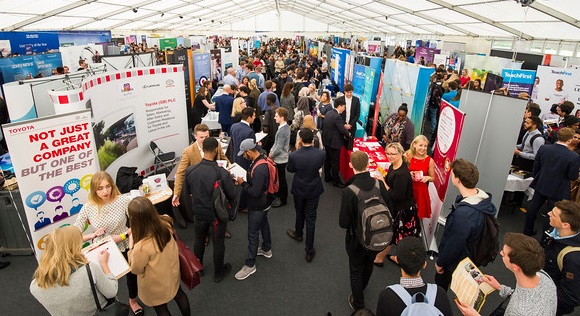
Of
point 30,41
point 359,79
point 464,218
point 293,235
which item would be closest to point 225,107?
point 293,235

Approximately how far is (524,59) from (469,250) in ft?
33.4

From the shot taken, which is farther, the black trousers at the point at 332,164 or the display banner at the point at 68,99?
the black trousers at the point at 332,164

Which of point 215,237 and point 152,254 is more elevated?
point 152,254

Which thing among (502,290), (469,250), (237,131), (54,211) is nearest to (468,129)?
(469,250)

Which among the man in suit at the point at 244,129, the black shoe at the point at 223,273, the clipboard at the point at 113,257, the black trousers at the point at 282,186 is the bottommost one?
the black shoe at the point at 223,273

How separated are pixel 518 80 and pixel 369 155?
539 cm

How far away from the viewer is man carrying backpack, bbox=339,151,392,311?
2.52 m

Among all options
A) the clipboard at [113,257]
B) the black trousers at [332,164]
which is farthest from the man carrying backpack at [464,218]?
the black trousers at [332,164]

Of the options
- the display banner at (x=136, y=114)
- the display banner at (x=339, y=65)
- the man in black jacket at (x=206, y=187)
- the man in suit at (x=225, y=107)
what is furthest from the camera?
the display banner at (x=339, y=65)

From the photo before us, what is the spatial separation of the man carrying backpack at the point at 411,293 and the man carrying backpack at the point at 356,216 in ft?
2.49

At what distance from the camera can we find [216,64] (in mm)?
10703

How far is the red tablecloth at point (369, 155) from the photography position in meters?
4.50

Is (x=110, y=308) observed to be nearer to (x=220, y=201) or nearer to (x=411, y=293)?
(x=220, y=201)

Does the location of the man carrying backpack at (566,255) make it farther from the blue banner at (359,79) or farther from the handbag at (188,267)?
the blue banner at (359,79)
